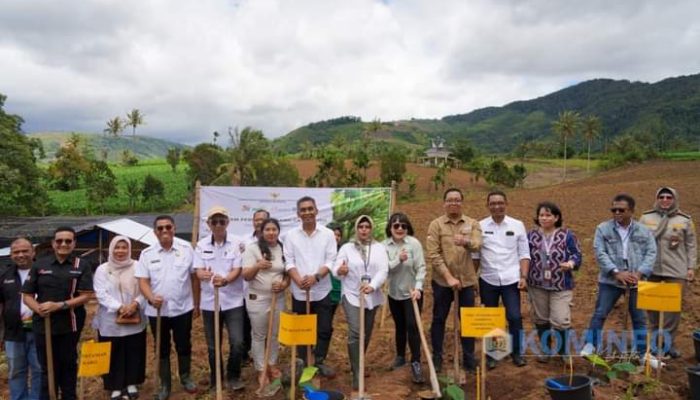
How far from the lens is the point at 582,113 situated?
14162cm

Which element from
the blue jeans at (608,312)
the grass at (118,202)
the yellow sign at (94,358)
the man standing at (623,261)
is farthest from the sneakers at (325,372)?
the grass at (118,202)

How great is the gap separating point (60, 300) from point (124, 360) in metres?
0.77

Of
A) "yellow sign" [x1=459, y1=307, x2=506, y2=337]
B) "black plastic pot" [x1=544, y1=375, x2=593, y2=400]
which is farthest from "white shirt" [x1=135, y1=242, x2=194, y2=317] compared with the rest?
"black plastic pot" [x1=544, y1=375, x2=593, y2=400]

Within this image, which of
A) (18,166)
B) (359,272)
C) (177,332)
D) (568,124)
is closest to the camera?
(359,272)

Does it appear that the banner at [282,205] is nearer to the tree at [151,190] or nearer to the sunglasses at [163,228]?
the sunglasses at [163,228]

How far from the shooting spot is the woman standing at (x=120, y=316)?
3.93 metres

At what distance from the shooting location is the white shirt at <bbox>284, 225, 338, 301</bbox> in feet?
13.4

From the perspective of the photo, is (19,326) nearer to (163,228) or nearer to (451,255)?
(163,228)

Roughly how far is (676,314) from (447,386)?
8.19ft

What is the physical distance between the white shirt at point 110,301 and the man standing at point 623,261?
393cm

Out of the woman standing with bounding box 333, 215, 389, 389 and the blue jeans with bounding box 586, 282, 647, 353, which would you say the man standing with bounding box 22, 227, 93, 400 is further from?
the blue jeans with bounding box 586, 282, 647, 353

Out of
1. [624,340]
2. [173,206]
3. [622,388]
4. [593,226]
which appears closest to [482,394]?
[622,388]

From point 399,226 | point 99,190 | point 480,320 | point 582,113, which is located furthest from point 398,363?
point 582,113

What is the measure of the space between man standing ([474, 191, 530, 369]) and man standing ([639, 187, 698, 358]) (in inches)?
52.4
